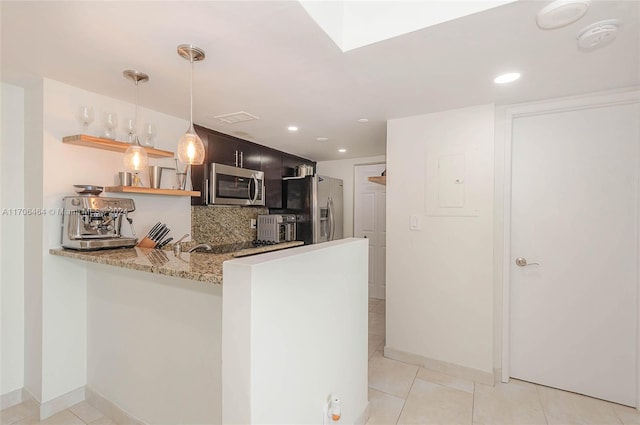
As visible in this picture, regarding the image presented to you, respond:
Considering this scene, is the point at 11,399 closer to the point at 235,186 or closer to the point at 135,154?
the point at 135,154

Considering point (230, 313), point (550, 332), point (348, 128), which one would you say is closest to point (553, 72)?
point (348, 128)

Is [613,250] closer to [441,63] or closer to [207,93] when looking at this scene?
[441,63]

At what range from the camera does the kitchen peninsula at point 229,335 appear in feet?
3.48

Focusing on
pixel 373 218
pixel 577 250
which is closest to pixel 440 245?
pixel 577 250

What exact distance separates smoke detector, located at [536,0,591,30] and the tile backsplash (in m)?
3.01

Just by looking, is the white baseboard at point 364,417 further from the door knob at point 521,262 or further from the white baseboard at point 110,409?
the door knob at point 521,262

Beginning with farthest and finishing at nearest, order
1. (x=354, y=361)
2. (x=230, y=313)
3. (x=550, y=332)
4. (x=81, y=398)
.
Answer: (x=550, y=332)
(x=81, y=398)
(x=354, y=361)
(x=230, y=313)

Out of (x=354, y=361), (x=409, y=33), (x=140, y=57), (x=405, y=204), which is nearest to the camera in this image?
(x=409, y=33)

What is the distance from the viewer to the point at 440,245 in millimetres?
2516

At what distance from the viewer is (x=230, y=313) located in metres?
1.05

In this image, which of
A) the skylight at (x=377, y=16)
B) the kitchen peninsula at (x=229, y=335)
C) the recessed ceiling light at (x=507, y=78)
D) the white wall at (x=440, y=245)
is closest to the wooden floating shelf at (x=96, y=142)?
the kitchen peninsula at (x=229, y=335)

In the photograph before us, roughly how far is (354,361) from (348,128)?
2188mm

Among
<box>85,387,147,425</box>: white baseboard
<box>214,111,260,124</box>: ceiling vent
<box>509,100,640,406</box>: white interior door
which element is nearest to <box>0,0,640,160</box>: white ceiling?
<box>214,111,260,124</box>: ceiling vent

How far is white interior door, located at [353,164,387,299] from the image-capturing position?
4.60 meters
